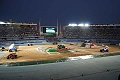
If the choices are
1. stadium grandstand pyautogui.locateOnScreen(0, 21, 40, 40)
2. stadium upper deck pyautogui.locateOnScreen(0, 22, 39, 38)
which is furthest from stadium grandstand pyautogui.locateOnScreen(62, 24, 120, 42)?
stadium upper deck pyautogui.locateOnScreen(0, 22, 39, 38)

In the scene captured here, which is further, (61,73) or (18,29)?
(18,29)

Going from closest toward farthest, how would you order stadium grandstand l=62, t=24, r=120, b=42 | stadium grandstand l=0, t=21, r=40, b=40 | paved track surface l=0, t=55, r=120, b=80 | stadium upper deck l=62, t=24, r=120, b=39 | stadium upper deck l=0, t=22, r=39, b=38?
1. paved track surface l=0, t=55, r=120, b=80
2. stadium grandstand l=0, t=21, r=40, b=40
3. stadium upper deck l=0, t=22, r=39, b=38
4. stadium grandstand l=62, t=24, r=120, b=42
5. stadium upper deck l=62, t=24, r=120, b=39

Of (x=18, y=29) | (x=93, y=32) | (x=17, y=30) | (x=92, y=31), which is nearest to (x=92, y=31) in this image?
(x=92, y=31)

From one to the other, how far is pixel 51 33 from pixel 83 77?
60117 mm

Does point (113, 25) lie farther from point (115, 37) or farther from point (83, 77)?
point (83, 77)

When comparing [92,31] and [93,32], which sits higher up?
[92,31]

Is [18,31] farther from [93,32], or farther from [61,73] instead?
[61,73]

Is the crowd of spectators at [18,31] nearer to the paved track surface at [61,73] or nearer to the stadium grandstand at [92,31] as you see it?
the stadium grandstand at [92,31]

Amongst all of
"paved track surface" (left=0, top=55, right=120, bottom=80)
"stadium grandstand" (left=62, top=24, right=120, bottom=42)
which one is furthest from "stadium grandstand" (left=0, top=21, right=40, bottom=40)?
"paved track surface" (left=0, top=55, right=120, bottom=80)

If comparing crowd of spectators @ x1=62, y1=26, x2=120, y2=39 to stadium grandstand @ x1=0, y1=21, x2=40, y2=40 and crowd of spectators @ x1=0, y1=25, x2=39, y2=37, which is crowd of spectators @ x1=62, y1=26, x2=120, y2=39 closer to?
stadium grandstand @ x1=0, y1=21, x2=40, y2=40

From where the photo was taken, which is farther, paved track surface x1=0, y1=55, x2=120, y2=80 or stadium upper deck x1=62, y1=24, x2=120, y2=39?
stadium upper deck x1=62, y1=24, x2=120, y2=39

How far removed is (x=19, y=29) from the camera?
87.5 meters

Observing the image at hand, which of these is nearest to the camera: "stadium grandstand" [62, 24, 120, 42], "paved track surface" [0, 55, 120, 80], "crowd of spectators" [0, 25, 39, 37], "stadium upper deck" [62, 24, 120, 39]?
"paved track surface" [0, 55, 120, 80]

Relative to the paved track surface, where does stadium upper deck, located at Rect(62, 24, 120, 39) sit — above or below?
above
